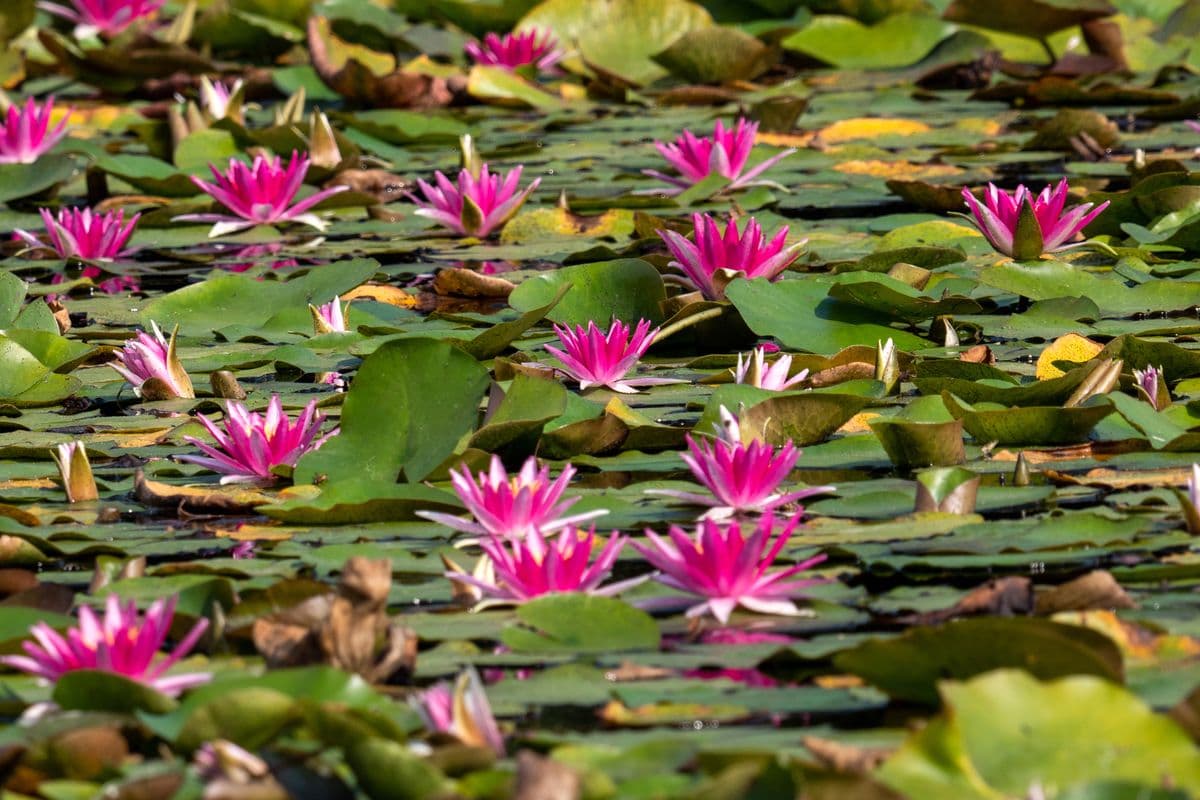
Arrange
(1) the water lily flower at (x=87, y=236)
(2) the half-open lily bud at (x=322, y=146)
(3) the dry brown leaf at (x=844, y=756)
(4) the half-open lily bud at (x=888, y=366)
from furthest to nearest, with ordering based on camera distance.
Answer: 1. (2) the half-open lily bud at (x=322, y=146)
2. (1) the water lily flower at (x=87, y=236)
3. (4) the half-open lily bud at (x=888, y=366)
4. (3) the dry brown leaf at (x=844, y=756)

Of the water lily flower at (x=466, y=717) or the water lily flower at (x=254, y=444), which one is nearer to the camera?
the water lily flower at (x=466, y=717)

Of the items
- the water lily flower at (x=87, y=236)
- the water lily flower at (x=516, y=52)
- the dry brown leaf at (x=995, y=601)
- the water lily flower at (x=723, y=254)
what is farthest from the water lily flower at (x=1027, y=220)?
the water lily flower at (x=516, y=52)

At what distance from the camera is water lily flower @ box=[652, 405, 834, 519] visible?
9.38 feet

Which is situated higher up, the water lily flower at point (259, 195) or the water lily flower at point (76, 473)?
the water lily flower at point (259, 195)

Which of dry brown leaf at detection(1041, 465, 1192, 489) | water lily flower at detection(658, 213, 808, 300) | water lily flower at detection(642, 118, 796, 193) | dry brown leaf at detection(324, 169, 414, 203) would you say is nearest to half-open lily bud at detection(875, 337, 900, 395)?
dry brown leaf at detection(1041, 465, 1192, 489)

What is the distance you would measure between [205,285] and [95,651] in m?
2.37

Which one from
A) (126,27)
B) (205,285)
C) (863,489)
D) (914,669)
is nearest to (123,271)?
(205,285)

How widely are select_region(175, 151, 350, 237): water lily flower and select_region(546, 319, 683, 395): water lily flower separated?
1.99 m

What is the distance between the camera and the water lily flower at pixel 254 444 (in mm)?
3207

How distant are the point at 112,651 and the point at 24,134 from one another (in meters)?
4.43

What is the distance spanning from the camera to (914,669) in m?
2.22

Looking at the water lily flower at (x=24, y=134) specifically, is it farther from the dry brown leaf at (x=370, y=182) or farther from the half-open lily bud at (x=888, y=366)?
the half-open lily bud at (x=888, y=366)

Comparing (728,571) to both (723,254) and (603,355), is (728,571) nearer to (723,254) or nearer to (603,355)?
(603,355)

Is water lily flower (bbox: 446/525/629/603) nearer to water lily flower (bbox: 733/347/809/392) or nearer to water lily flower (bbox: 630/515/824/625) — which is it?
water lily flower (bbox: 630/515/824/625)
